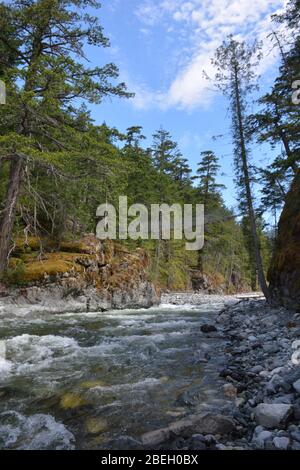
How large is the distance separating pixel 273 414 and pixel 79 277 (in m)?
13.3

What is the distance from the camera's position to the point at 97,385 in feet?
17.1

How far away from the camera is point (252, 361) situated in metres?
6.15

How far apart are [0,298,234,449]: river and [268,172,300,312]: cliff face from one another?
3.33 m

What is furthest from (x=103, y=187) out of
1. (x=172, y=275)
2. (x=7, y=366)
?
(x=172, y=275)

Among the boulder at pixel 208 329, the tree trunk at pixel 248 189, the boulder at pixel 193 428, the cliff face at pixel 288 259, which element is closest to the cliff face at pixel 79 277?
the boulder at pixel 208 329

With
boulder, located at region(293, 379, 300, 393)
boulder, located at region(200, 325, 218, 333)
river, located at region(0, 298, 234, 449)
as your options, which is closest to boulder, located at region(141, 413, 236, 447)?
river, located at region(0, 298, 234, 449)

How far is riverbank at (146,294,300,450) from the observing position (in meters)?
3.34

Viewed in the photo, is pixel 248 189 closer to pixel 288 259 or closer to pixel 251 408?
pixel 288 259

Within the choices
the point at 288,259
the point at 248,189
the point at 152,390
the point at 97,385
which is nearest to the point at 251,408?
the point at 152,390

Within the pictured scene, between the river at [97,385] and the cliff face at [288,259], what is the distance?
3.33 m

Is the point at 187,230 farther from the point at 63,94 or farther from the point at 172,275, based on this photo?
the point at 63,94

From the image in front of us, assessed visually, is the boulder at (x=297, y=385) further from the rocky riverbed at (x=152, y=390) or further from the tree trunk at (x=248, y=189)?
the tree trunk at (x=248, y=189)

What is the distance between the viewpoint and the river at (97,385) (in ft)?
12.4

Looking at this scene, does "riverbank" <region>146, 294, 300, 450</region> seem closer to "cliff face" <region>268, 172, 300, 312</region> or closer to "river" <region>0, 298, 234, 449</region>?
"river" <region>0, 298, 234, 449</region>
